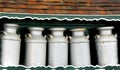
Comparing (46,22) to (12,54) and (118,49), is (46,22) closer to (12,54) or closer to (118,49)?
(12,54)

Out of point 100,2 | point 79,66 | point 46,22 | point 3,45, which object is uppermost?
point 100,2

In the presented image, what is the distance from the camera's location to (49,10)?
4.84 m

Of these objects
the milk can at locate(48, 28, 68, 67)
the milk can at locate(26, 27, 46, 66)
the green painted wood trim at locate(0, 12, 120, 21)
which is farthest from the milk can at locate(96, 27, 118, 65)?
the milk can at locate(26, 27, 46, 66)

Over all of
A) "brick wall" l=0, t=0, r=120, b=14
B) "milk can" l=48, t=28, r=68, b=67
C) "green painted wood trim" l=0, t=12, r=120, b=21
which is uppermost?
"brick wall" l=0, t=0, r=120, b=14

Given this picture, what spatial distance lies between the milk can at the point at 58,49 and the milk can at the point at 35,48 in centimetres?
12

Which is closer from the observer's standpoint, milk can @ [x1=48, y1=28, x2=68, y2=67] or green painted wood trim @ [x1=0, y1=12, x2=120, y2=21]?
green painted wood trim @ [x1=0, y1=12, x2=120, y2=21]

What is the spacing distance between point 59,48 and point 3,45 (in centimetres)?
80

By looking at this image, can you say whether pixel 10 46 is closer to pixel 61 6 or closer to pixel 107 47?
pixel 61 6

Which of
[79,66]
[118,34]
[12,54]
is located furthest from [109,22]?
[12,54]

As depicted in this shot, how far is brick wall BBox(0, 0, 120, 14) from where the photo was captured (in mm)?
4777

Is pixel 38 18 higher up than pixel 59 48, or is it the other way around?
pixel 38 18

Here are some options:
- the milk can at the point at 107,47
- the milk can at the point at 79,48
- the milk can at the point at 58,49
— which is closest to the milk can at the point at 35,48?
the milk can at the point at 58,49

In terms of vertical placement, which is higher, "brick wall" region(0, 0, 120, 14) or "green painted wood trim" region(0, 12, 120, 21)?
"brick wall" region(0, 0, 120, 14)

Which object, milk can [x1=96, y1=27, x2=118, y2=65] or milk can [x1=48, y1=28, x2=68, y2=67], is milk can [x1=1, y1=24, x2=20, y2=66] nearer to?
milk can [x1=48, y1=28, x2=68, y2=67]
